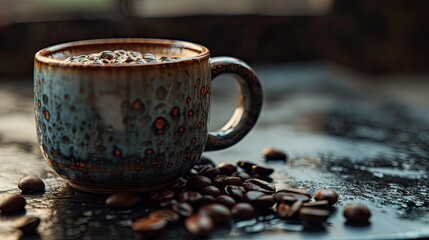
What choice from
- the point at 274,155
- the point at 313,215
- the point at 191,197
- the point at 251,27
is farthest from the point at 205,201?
the point at 251,27

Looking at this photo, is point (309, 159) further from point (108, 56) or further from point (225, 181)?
Answer: point (108, 56)

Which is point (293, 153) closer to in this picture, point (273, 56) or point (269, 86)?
point (269, 86)

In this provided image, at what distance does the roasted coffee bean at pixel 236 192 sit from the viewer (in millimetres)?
660

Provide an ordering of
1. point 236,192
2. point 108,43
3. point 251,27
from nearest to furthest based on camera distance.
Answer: point 236,192, point 108,43, point 251,27

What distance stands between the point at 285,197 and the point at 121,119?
8.1 inches

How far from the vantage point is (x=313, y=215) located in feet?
1.98

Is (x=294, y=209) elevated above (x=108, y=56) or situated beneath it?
situated beneath

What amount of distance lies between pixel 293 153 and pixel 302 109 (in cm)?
36

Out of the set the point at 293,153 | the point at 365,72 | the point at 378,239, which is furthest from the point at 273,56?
the point at 378,239

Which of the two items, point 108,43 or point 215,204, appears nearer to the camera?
point 215,204

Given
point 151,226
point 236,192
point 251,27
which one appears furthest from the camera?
point 251,27

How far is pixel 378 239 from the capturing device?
57cm

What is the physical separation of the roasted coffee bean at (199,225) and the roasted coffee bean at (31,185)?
22cm

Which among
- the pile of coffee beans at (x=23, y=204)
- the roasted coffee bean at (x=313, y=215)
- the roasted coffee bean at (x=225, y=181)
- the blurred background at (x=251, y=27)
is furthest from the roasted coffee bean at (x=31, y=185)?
the blurred background at (x=251, y=27)
